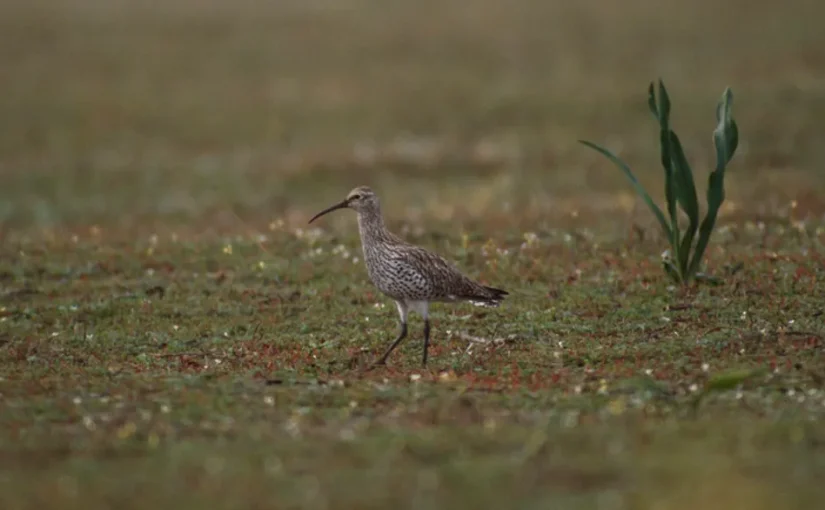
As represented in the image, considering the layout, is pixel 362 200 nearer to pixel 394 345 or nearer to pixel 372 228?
pixel 372 228

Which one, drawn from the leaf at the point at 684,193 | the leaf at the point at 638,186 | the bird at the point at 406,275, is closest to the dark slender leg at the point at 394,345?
the bird at the point at 406,275

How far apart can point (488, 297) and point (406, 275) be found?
44.8 inches

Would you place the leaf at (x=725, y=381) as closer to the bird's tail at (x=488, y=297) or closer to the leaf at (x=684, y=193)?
the bird's tail at (x=488, y=297)

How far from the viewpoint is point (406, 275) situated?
45.5ft

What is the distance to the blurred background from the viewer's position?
26.8 meters

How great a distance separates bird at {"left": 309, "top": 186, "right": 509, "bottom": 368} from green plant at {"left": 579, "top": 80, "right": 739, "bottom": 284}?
2.71 m

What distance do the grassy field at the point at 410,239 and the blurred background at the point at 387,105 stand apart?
13 centimetres

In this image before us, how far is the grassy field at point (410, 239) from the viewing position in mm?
9734

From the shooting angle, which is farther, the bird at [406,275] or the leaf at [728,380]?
the bird at [406,275]

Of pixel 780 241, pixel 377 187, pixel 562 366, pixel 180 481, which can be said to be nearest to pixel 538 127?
pixel 377 187

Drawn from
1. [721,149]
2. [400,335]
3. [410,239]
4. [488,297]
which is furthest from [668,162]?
[410,239]

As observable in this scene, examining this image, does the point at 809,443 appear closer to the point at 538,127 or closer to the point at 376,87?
the point at 538,127

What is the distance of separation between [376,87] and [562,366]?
81.5 feet

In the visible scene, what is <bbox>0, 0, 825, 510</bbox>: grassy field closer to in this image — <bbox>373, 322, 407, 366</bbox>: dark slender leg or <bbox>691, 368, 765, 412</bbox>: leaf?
<bbox>691, 368, 765, 412</bbox>: leaf
